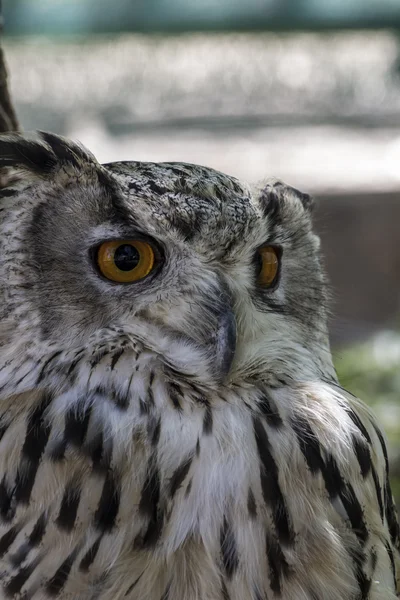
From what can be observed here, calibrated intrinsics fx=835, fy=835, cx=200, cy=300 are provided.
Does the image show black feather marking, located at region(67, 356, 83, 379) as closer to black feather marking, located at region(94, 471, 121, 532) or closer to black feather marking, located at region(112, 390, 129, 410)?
black feather marking, located at region(112, 390, 129, 410)

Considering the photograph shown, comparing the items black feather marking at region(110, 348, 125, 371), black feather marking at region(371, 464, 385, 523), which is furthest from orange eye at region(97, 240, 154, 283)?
black feather marking at region(371, 464, 385, 523)

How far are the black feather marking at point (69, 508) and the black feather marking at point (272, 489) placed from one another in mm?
287

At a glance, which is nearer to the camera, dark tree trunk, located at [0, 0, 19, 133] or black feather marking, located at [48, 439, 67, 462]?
black feather marking, located at [48, 439, 67, 462]

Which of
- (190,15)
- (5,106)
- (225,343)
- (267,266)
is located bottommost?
(225,343)

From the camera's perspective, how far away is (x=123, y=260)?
4.18 feet

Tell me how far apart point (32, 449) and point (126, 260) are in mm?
326

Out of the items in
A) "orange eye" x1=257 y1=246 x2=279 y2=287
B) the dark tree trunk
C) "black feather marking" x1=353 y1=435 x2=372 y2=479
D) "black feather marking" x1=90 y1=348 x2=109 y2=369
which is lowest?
"black feather marking" x1=353 y1=435 x2=372 y2=479

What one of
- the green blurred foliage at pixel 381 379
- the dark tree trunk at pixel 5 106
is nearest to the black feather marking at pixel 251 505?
the dark tree trunk at pixel 5 106

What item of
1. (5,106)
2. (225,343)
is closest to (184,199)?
(225,343)

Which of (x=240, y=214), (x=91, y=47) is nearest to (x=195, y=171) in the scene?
(x=240, y=214)

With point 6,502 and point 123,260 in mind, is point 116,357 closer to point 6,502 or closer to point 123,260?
point 123,260

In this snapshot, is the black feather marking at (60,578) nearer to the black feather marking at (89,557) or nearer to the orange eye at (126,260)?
the black feather marking at (89,557)

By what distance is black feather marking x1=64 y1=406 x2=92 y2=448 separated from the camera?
4.24 ft

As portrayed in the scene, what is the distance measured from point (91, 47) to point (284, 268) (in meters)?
2.94
